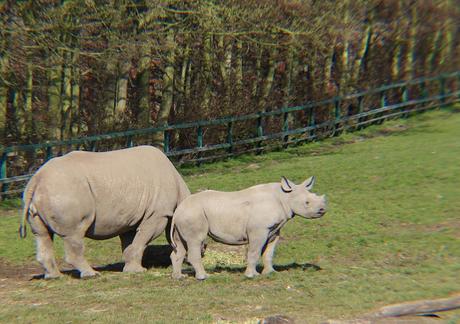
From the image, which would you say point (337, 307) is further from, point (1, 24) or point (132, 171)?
point (1, 24)

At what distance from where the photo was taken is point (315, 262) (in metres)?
14.6

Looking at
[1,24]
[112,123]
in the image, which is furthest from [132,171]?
[112,123]

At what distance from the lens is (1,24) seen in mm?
19094

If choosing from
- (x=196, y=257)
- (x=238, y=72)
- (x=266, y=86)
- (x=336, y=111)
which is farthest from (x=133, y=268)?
(x=336, y=111)

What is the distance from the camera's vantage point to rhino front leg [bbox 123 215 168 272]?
1376 centimetres

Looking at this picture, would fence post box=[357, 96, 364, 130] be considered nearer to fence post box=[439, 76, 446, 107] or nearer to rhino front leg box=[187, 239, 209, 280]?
fence post box=[439, 76, 446, 107]

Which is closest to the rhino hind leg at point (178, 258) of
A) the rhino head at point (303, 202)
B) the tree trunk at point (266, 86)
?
the rhino head at point (303, 202)

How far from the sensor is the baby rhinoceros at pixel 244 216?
12.8m

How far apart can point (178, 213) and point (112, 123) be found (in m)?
11.8

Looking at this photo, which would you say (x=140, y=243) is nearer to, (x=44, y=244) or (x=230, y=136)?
(x=44, y=244)

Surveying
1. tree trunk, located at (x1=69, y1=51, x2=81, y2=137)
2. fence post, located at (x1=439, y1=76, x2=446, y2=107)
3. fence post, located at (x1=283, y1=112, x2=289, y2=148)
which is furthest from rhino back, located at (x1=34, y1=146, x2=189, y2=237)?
fence post, located at (x1=439, y1=76, x2=446, y2=107)

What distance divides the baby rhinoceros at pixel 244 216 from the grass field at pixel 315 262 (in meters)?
0.50

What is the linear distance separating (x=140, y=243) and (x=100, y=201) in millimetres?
955

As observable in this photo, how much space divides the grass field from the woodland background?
10.5 feet
